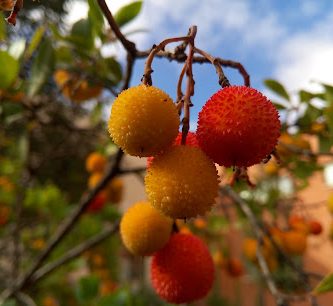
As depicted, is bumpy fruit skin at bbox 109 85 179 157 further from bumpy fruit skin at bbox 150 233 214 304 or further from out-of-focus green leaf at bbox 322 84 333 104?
out-of-focus green leaf at bbox 322 84 333 104

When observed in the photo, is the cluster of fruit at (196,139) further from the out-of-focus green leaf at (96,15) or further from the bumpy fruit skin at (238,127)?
the out-of-focus green leaf at (96,15)

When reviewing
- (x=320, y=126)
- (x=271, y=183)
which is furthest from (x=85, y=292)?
(x=271, y=183)

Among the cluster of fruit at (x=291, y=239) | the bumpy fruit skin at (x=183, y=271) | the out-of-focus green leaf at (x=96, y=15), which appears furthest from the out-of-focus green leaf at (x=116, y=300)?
the out-of-focus green leaf at (x=96, y=15)

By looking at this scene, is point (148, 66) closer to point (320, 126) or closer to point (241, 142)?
point (241, 142)

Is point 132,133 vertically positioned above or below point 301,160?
above

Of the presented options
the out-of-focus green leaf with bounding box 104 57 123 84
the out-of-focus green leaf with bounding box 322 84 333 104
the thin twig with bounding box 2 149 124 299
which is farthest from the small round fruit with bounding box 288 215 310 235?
the out-of-focus green leaf with bounding box 104 57 123 84

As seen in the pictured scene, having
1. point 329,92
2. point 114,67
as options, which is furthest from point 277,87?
point 114,67
